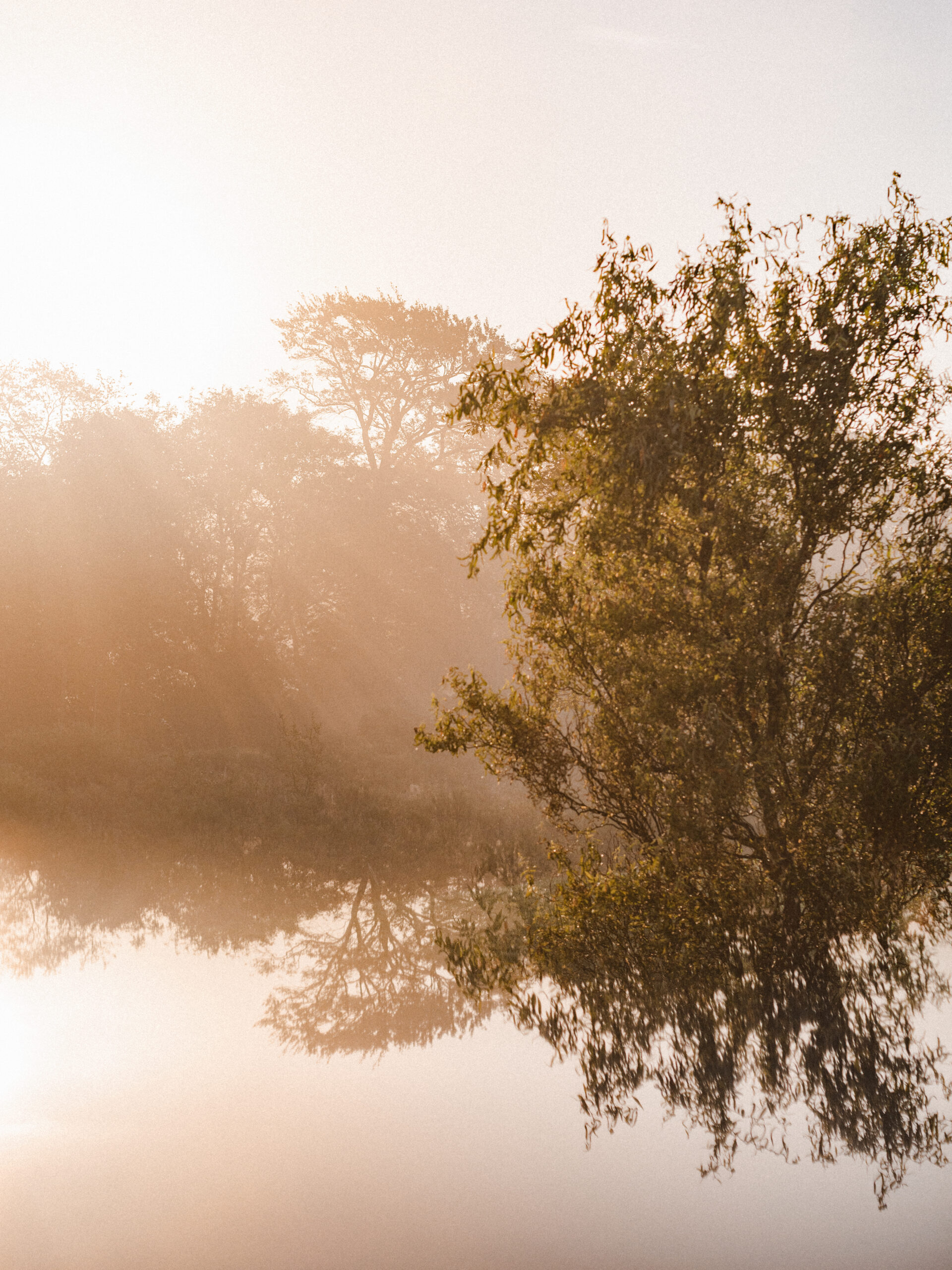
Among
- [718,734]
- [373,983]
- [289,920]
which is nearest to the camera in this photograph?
[718,734]

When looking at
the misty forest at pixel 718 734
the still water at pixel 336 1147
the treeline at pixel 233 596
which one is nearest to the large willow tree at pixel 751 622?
the misty forest at pixel 718 734

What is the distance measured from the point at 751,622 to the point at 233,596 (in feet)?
78.9

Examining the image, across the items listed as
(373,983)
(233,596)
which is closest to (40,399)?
(233,596)

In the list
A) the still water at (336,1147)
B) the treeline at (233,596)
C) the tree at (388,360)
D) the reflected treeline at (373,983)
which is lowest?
the still water at (336,1147)

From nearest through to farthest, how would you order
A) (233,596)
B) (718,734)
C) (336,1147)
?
1. (336,1147)
2. (718,734)
3. (233,596)

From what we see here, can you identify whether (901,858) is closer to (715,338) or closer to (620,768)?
(620,768)

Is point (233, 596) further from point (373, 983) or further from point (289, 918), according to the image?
point (373, 983)

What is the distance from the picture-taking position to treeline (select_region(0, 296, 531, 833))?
84.4 ft

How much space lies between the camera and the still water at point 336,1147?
21.2 ft

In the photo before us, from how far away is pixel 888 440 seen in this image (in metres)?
10.2

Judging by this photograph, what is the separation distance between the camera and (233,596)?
31.3 meters

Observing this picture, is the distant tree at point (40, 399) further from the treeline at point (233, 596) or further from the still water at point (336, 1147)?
the still water at point (336, 1147)

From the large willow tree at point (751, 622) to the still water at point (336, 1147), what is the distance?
149 centimetres

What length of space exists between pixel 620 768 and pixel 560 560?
253cm
